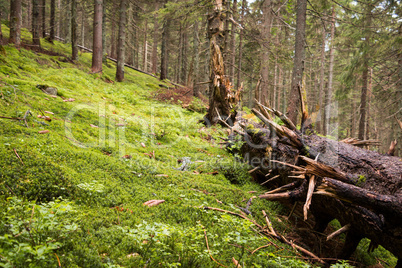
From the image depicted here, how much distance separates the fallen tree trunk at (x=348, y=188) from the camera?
7.81ft

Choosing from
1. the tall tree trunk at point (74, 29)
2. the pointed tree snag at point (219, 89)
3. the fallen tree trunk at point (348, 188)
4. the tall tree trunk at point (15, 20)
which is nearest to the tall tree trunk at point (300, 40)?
the pointed tree snag at point (219, 89)

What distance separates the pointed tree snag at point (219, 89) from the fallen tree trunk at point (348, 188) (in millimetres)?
4145

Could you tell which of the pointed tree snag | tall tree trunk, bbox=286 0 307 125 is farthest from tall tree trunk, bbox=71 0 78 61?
tall tree trunk, bbox=286 0 307 125

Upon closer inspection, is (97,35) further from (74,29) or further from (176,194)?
(176,194)

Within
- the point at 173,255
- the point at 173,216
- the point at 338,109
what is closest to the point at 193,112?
the point at 173,216

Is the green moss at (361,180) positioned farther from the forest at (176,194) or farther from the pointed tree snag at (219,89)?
the pointed tree snag at (219,89)

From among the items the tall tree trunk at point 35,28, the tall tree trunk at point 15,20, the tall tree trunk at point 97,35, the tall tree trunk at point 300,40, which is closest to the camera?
the tall tree trunk at point 300,40

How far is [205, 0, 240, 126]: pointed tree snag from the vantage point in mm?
8375

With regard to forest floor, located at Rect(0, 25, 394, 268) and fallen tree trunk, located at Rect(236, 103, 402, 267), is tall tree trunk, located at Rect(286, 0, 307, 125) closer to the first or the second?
forest floor, located at Rect(0, 25, 394, 268)

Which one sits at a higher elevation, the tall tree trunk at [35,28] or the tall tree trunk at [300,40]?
the tall tree trunk at [35,28]

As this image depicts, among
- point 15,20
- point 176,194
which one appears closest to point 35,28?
point 15,20

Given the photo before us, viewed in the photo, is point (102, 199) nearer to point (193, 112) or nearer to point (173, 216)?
point (173, 216)

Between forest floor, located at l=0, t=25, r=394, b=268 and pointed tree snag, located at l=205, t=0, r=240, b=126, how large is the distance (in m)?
2.28

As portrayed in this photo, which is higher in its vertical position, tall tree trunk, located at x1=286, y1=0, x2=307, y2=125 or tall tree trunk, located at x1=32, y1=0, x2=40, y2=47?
tall tree trunk, located at x1=32, y1=0, x2=40, y2=47
